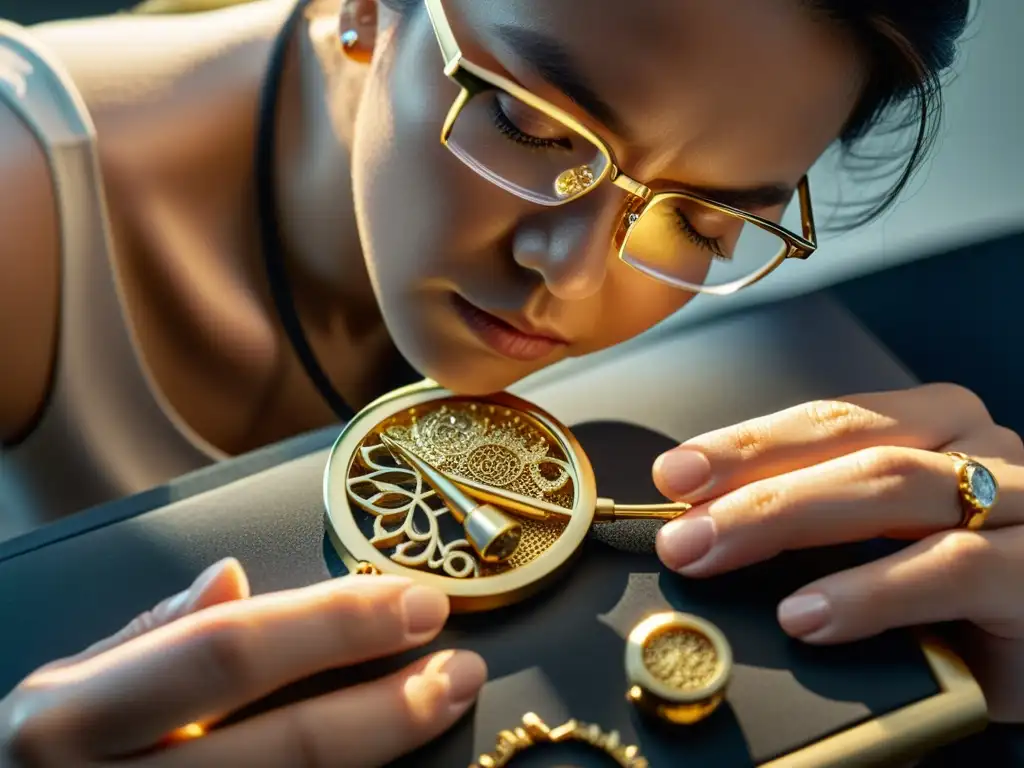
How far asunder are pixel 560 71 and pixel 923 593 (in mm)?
422

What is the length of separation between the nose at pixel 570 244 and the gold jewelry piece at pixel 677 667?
9.0 inches

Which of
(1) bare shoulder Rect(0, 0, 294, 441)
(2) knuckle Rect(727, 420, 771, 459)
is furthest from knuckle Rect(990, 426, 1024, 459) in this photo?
(1) bare shoulder Rect(0, 0, 294, 441)

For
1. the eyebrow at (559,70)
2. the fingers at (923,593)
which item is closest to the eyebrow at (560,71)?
the eyebrow at (559,70)

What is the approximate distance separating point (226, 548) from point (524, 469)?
0.74 feet

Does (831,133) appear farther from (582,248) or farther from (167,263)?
(167,263)

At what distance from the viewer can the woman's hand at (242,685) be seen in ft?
1.53

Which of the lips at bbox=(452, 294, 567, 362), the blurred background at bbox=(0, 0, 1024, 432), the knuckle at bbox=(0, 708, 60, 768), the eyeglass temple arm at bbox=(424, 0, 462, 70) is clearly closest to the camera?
the knuckle at bbox=(0, 708, 60, 768)

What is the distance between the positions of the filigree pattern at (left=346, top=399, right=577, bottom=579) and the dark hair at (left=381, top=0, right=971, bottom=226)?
0.31 meters

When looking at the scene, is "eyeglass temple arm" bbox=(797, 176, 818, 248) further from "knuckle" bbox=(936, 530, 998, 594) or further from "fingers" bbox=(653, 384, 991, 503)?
"knuckle" bbox=(936, 530, 998, 594)

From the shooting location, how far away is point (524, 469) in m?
0.68

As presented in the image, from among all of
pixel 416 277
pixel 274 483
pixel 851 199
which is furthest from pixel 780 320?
pixel 274 483

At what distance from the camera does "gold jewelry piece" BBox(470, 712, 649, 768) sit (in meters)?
0.53

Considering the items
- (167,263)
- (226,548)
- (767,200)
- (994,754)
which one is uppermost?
(767,200)

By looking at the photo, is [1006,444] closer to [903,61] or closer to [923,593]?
[923,593]
